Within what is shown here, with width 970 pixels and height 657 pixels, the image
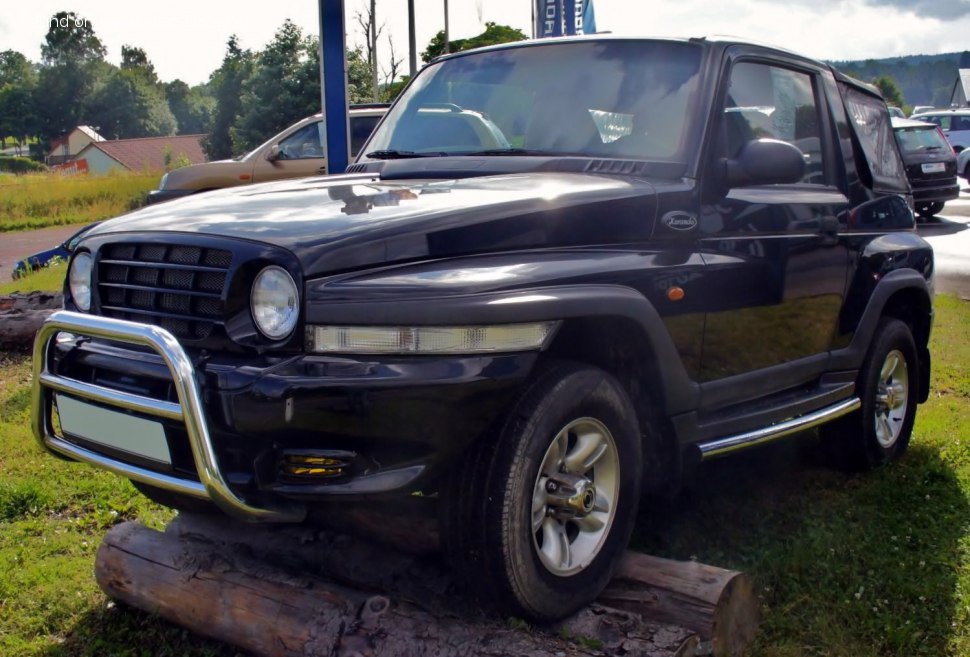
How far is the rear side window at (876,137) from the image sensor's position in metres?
4.73

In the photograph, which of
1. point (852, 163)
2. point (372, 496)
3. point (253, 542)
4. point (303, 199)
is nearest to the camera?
point (372, 496)

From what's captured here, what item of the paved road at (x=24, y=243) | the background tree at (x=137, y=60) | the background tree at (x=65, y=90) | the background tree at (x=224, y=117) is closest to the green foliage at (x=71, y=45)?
the background tree at (x=65, y=90)

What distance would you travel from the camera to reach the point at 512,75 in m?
4.18

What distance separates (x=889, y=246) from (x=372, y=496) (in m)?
3.13

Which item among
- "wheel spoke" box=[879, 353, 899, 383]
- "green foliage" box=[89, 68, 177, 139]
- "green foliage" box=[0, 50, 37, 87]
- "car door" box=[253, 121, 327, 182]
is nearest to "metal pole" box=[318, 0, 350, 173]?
"wheel spoke" box=[879, 353, 899, 383]

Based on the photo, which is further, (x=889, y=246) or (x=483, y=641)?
(x=889, y=246)

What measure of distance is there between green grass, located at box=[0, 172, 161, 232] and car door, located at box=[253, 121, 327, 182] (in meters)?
12.4

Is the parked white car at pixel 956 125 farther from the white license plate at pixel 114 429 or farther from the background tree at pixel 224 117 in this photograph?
the white license plate at pixel 114 429

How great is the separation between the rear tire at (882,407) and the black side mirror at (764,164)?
4.75 feet

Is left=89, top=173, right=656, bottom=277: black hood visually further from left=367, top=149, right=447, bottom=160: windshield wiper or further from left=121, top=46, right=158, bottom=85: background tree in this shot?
left=121, top=46, right=158, bottom=85: background tree

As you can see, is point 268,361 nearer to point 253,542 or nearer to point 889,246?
point 253,542

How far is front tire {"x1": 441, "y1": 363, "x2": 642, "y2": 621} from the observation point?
2.78 metres

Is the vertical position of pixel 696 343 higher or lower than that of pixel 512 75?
lower

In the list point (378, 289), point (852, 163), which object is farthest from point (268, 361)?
point (852, 163)
